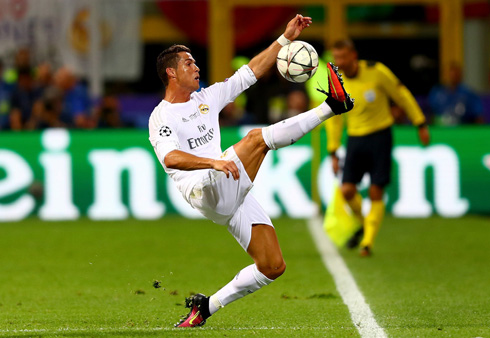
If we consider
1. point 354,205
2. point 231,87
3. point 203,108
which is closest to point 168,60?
point 203,108

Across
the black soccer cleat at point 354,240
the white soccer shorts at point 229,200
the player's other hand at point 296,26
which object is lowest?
the black soccer cleat at point 354,240

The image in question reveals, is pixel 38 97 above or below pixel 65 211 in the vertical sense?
above

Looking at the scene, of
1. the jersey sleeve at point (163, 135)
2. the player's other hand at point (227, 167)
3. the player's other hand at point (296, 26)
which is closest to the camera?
the player's other hand at point (227, 167)

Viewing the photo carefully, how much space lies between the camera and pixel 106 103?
1546 centimetres

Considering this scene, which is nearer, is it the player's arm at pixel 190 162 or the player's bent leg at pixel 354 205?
the player's arm at pixel 190 162

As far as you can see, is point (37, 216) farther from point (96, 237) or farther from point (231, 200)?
point (231, 200)

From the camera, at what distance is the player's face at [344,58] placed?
1066 centimetres

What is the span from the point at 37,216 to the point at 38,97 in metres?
2.08

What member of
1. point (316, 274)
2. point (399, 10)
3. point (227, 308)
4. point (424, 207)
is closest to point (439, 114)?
point (424, 207)

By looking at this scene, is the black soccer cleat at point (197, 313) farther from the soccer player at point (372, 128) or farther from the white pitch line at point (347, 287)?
the soccer player at point (372, 128)

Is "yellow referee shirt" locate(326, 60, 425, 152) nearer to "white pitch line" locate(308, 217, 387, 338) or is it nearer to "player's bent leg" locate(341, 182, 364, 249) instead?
"player's bent leg" locate(341, 182, 364, 249)

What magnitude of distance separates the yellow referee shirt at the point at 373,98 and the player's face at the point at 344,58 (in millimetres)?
209

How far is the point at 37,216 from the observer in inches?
573

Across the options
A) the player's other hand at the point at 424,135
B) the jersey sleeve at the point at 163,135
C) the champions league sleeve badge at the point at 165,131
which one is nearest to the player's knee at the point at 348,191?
the player's other hand at the point at 424,135
